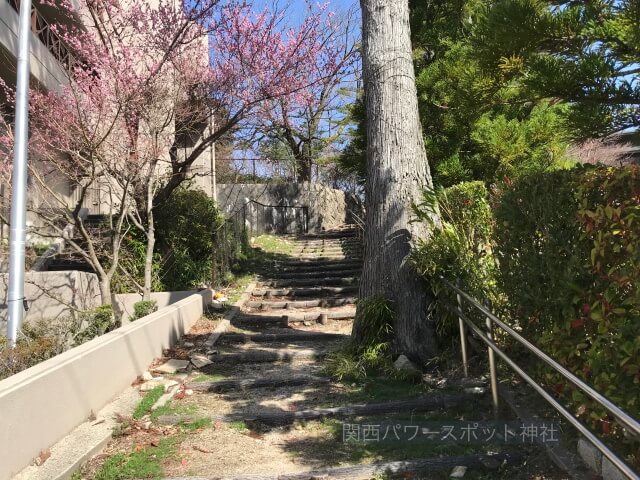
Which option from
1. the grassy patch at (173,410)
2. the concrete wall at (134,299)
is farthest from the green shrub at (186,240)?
the grassy patch at (173,410)

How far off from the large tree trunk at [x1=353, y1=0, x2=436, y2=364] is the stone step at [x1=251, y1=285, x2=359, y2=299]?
408cm

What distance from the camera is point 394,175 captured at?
5.55m

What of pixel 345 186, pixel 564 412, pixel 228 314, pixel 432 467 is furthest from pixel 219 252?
pixel 345 186

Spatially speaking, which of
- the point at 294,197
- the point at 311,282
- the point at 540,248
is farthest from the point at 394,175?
the point at 294,197

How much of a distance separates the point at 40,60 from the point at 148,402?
10.3m

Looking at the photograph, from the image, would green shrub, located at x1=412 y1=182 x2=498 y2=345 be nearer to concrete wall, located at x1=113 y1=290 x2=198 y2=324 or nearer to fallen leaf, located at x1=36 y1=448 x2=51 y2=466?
fallen leaf, located at x1=36 y1=448 x2=51 y2=466

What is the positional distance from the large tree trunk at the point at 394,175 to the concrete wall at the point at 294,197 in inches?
553

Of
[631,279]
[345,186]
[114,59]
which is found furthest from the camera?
[345,186]

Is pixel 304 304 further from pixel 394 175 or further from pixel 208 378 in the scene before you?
pixel 394 175

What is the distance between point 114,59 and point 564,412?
814cm

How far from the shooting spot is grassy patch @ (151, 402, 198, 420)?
4439 mm

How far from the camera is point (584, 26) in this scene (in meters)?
3.52

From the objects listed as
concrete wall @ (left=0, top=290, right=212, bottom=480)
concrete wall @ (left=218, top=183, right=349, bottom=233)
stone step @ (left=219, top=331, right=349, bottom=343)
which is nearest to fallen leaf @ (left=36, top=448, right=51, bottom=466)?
concrete wall @ (left=0, top=290, right=212, bottom=480)

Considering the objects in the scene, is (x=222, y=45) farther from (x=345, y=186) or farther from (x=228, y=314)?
(x=345, y=186)
